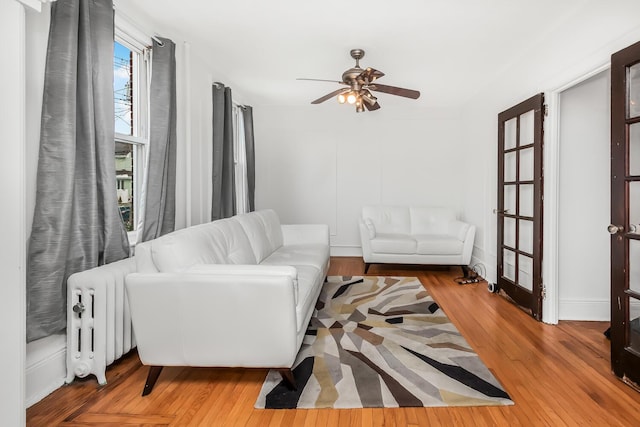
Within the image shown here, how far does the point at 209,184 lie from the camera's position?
383cm

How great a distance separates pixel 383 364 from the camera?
2236mm

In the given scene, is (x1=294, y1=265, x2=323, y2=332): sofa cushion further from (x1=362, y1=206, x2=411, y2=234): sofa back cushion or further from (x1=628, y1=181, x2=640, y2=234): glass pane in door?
(x1=362, y1=206, x2=411, y2=234): sofa back cushion

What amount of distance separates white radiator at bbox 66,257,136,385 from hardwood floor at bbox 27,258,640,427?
0.42 feet

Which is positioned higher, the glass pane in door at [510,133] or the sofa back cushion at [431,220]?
the glass pane in door at [510,133]

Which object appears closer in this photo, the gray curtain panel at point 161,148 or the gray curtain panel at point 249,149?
the gray curtain panel at point 161,148

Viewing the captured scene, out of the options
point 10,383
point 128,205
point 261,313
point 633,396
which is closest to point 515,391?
point 633,396

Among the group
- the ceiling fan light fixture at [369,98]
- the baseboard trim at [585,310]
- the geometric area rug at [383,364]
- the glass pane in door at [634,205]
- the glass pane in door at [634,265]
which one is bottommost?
the geometric area rug at [383,364]

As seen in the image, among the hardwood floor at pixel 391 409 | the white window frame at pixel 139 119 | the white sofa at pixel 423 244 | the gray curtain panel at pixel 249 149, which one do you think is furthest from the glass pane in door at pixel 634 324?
the gray curtain panel at pixel 249 149

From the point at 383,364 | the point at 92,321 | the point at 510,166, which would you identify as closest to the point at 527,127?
the point at 510,166

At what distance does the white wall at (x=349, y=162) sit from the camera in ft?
19.2

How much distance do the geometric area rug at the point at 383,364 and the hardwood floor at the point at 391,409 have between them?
71 millimetres

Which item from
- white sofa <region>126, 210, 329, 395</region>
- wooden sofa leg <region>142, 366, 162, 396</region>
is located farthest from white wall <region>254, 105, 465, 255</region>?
wooden sofa leg <region>142, 366, 162, 396</region>

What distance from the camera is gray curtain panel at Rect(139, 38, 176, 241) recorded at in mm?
2693

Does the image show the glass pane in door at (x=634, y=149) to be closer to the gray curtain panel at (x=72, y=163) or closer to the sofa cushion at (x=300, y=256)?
the sofa cushion at (x=300, y=256)
